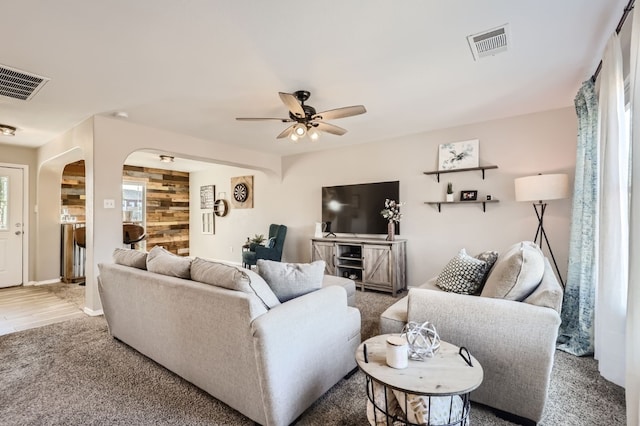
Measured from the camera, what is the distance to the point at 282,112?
3.56 meters

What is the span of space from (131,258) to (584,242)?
394 cm

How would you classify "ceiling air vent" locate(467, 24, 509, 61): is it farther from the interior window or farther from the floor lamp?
the interior window

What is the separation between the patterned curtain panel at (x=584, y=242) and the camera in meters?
2.52

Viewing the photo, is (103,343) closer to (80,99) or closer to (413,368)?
(80,99)

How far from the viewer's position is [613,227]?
83.2 inches

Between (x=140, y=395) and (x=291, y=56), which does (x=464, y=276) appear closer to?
(x=291, y=56)

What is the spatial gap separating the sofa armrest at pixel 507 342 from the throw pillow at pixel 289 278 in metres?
0.80

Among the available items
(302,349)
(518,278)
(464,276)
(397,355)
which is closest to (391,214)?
(464,276)

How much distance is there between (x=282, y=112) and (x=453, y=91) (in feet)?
6.16

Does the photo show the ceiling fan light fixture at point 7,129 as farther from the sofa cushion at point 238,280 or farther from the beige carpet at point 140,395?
the sofa cushion at point 238,280

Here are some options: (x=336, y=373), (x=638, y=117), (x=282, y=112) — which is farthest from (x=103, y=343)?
(x=638, y=117)

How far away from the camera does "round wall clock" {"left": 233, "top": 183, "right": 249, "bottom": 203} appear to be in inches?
270

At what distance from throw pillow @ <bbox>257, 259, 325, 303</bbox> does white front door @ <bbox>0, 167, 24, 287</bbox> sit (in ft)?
18.3

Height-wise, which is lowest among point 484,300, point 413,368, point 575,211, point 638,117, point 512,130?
point 413,368
